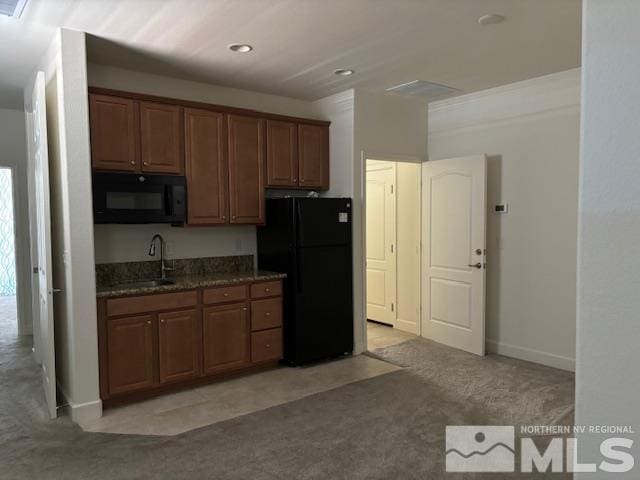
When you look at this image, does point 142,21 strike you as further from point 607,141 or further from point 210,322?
point 607,141

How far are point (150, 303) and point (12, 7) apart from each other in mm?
2108

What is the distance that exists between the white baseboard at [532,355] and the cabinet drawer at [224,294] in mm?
2658

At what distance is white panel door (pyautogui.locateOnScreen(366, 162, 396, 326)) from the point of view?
5.89m

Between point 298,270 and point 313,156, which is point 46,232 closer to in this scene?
point 298,270

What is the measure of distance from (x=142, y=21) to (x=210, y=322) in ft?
7.54

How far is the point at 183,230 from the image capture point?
170 inches

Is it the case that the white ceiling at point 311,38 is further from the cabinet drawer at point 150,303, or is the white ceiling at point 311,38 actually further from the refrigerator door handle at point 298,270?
the cabinet drawer at point 150,303

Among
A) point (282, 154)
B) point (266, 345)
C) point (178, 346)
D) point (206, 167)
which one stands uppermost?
point (282, 154)

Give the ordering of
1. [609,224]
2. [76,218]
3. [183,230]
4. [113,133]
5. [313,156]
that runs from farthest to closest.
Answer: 1. [313,156]
2. [183,230]
3. [113,133]
4. [76,218]
5. [609,224]

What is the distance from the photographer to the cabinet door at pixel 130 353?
135 inches

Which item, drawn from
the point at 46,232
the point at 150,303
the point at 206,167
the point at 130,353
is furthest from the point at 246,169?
the point at 130,353

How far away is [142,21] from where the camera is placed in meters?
2.95

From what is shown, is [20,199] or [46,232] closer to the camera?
[46,232]

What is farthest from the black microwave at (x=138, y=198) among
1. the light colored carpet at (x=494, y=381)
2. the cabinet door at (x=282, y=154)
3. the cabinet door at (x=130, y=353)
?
the light colored carpet at (x=494, y=381)
